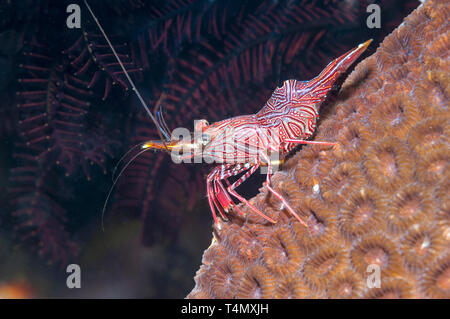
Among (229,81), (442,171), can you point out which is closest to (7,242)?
(229,81)

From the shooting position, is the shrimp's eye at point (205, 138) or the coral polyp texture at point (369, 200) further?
the shrimp's eye at point (205, 138)

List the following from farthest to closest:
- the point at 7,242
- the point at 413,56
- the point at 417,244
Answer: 1. the point at 7,242
2. the point at 413,56
3. the point at 417,244

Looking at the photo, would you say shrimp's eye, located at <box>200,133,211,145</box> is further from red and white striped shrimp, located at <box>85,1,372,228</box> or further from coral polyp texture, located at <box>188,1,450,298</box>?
coral polyp texture, located at <box>188,1,450,298</box>

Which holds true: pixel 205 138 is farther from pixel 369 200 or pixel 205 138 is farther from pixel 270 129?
pixel 369 200

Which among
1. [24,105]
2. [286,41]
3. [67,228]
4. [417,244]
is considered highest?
[286,41]

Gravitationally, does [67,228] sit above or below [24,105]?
below

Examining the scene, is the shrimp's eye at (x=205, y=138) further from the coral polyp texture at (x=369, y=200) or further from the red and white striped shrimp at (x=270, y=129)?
the coral polyp texture at (x=369, y=200)

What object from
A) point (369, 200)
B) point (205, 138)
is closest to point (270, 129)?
point (205, 138)

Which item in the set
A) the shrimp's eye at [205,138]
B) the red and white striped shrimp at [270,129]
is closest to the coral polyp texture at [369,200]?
the red and white striped shrimp at [270,129]
